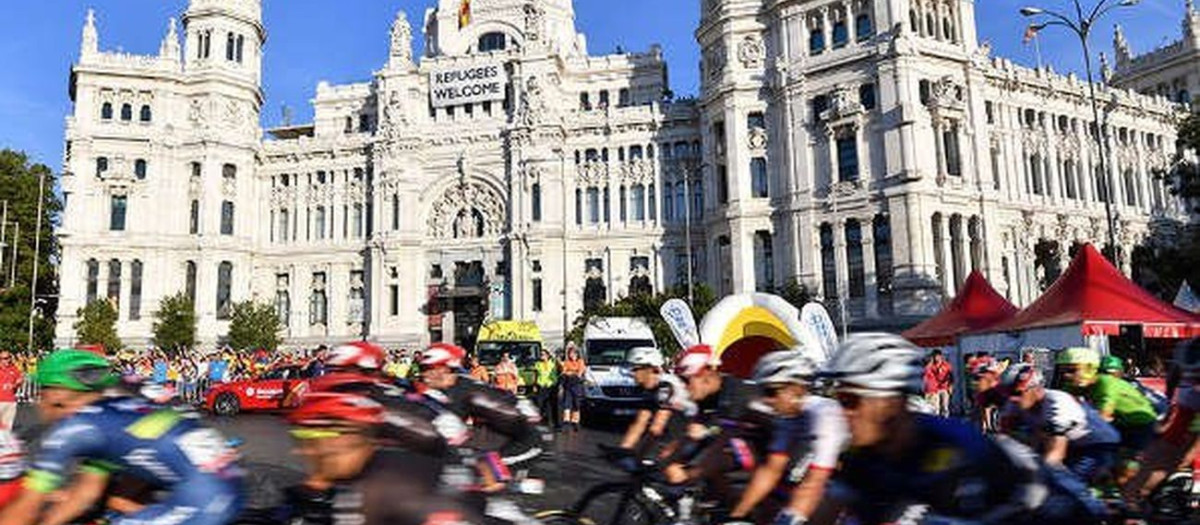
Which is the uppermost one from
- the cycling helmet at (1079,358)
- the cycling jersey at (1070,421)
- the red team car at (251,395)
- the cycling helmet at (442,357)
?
the cycling helmet at (442,357)

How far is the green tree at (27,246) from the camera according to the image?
52.5m

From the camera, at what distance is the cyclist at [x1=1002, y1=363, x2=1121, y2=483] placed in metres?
6.35

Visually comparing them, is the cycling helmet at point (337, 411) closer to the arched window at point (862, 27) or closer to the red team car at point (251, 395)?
the red team car at point (251, 395)

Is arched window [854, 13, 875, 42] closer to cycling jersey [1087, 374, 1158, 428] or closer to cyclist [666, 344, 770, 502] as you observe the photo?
cycling jersey [1087, 374, 1158, 428]

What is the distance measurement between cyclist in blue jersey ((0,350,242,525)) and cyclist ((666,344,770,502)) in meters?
3.34

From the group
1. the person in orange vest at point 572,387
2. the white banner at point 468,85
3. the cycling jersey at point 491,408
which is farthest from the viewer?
the white banner at point 468,85

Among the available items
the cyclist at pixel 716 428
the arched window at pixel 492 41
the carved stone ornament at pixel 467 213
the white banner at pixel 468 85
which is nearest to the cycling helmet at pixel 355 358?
the cyclist at pixel 716 428

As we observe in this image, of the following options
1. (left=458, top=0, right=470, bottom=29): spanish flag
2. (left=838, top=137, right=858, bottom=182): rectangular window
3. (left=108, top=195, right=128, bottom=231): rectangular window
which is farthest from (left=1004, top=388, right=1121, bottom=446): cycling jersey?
(left=108, top=195, right=128, bottom=231): rectangular window

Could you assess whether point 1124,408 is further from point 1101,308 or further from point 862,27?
point 862,27

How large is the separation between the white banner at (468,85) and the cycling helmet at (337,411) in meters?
52.9

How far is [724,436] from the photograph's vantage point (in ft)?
21.3

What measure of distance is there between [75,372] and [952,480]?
473cm

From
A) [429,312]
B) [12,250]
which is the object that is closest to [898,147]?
[429,312]

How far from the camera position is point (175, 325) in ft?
162
